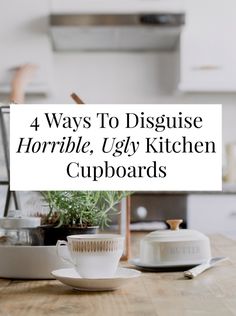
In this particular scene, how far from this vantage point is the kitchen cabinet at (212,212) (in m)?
3.45

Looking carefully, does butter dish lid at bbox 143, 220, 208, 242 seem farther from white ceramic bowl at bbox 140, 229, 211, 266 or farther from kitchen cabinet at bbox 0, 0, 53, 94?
kitchen cabinet at bbox 0, 0, 53, 94

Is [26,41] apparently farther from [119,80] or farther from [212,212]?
[212,212]

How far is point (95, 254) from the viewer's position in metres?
1.08

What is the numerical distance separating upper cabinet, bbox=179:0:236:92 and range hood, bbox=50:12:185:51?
0.36 ft

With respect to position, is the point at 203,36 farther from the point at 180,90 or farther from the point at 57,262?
the point at 57,262

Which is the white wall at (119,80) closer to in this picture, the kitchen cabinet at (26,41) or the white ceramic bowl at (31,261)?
the kitchen cabinet at (26,41)

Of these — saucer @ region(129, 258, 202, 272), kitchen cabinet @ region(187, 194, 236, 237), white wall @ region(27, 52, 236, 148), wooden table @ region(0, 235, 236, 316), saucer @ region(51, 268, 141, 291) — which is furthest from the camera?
white wall @ region(27, 52, 236, 148)

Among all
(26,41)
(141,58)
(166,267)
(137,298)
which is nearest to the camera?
(137,298)

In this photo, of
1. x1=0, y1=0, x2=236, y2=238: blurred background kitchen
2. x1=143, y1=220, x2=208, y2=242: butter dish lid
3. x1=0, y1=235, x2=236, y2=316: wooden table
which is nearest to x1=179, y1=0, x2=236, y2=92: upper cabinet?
x1=0, y1=0, x2=236, y2=238: blurred background kitchen

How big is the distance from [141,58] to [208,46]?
48 cm

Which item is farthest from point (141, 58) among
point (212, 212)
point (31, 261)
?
point (31, 261)

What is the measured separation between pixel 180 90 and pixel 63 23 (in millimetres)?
765

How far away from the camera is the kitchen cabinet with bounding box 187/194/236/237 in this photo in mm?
3453

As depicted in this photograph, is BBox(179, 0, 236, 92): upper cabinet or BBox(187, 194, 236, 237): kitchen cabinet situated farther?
BBox(179, 0, 236, 92): upper cabinet
